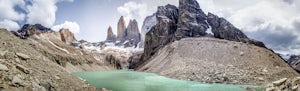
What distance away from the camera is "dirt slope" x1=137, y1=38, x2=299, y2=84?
2346 inches

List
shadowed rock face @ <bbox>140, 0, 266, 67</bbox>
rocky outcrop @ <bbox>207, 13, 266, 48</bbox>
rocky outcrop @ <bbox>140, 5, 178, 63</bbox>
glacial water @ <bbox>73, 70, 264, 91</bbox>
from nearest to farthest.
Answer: glacial water @ <bbox>73, 70, 264, 91</bbox> < rocky outcrop @ <bbox>207, 13, 266, 48</bbox> < shadowed rock face @ <bbox>140, 0, 266, 67</bbox> < rocky outcrop @ <bbox>140, 5, 178, 63</bbox>

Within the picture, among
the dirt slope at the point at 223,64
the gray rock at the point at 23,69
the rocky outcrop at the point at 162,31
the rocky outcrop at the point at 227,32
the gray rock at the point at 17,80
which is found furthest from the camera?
the rocky outcrop at the point at 162,31

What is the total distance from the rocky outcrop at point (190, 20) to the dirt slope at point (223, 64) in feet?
118

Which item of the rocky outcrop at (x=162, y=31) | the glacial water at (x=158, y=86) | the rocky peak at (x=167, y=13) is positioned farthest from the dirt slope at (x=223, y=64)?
the rocky peak at (x=167, y=13)

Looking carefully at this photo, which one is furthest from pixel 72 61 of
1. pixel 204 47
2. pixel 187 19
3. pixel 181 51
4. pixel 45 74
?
pixel 45 74

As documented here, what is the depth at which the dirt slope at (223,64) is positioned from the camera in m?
59.6

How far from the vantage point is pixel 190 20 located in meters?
151

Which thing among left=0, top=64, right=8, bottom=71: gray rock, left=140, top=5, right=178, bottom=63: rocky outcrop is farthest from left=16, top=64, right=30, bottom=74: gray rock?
left=140, top=5, right=178, bottom=63: rocky outcrop

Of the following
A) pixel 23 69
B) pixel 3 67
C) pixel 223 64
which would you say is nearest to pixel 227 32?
pixel 223 64

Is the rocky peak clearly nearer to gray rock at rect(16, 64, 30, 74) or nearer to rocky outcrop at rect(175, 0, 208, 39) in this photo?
rocky outcrop at rect(175, 0, 208, 39)

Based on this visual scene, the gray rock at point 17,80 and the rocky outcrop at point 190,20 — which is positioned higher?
the rocky outcrop at point 190,20

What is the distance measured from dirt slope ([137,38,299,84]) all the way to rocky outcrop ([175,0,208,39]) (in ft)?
118

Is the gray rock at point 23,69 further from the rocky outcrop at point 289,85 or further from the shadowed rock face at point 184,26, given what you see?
the shadowed rock face at point 184,26

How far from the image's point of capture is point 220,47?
89.3 m
